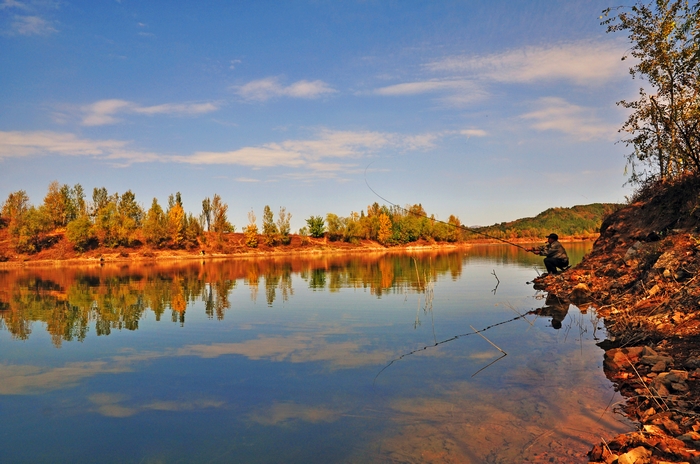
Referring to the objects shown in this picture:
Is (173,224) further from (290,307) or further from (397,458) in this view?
(397,458)

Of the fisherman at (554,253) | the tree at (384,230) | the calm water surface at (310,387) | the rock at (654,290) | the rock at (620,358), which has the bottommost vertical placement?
the calm water surface at (310,387)

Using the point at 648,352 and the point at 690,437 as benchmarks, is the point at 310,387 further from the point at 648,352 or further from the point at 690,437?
the point at 648,352

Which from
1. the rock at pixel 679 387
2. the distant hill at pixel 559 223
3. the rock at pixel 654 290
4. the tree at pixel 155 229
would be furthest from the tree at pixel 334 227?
the rock at pixel 679 387

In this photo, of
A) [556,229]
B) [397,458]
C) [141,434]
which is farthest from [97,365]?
[556,229]

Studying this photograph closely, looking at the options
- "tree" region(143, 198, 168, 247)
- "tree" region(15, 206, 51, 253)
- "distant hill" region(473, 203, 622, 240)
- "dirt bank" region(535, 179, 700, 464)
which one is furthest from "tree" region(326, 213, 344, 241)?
"dirt bank" region(535, 179, 700, 464)

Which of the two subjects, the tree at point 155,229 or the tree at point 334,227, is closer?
the tree at point 155,229

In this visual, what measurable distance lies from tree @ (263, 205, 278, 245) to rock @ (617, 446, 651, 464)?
296 feet

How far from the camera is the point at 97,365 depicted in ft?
31.4

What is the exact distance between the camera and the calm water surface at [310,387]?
5543 mm

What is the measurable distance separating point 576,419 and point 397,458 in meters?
2.54

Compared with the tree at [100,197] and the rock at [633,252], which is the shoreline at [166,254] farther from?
the rock at [633,252]

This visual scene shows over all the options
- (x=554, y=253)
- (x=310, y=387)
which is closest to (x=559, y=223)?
(x=554, y=253)

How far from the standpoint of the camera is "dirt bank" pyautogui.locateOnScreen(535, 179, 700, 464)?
16.1ft

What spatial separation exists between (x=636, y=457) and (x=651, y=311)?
6.64 m
